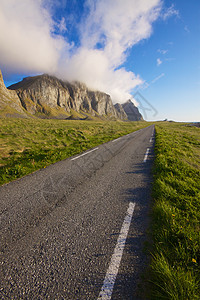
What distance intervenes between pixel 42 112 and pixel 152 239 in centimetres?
20071

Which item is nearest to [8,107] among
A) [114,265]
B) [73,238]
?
[73,238]

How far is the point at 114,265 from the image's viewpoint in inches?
79.4

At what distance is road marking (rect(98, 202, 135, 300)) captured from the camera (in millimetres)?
1681

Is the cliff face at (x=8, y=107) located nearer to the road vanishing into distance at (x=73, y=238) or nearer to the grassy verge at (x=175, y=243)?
the road vanishing into distance at (x=73, y=238)

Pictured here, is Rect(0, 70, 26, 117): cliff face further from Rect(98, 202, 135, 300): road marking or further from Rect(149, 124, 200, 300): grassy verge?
Rect(149, 124, 200, 300): grassy verge

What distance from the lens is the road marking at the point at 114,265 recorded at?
1681 millimetres

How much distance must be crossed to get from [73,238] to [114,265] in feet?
3.01

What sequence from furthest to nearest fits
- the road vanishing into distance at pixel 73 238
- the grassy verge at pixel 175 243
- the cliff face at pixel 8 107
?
the cliff face at pixel 8 107
the road vanishing into distance at pixel 73 238
the grassy verge at pixel 175 243

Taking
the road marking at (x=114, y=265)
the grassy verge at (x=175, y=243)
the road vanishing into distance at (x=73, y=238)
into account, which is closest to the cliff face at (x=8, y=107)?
the road vanishing into distance at (x=73, y=238)

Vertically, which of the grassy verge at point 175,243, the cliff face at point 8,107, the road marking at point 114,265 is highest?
the cliff face at point 8,107

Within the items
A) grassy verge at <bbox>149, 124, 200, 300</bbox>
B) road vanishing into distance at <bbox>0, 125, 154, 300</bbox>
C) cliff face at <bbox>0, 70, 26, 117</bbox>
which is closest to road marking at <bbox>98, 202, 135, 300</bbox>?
road vanishing into distance at <bbox>0, 125, 154, 300</bbox>

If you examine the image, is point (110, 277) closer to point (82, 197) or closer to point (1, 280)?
point (1, 280)

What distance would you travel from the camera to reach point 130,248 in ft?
7.54

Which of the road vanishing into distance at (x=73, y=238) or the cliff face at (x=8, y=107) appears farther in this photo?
the cliff face at (x=8, y=107)
